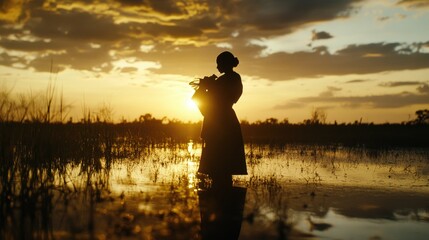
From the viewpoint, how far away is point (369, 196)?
889 cm

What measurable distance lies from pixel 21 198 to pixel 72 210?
0.78m

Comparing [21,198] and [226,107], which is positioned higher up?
[226,107]

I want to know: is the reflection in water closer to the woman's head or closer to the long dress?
the long dress

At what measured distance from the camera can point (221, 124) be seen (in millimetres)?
8508

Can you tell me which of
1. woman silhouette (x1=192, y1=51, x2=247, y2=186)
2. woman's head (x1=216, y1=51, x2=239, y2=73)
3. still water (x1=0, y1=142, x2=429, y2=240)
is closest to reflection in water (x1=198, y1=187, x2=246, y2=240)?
still water (x1=0, y1=142, x2=429, y2=240)

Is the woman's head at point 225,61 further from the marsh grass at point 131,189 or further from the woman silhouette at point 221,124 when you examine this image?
the marsh grass at point 131,189

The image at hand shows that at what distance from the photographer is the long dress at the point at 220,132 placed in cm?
840

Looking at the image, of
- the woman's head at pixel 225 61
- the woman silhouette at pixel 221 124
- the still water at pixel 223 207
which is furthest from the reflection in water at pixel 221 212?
the woman's head at pixel 225 61

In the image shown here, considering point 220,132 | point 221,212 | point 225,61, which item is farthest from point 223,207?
point 225,61

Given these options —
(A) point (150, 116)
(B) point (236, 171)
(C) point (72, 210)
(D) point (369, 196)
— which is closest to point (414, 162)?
(D) point (369, 196)

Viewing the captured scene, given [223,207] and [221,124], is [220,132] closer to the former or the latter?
[221,124]

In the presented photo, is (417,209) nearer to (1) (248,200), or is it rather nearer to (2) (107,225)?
(1) (248,200)

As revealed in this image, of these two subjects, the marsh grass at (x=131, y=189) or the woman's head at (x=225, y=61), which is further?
the woman's head at (x=225, y=61)

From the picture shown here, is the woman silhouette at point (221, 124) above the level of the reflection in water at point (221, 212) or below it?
above
